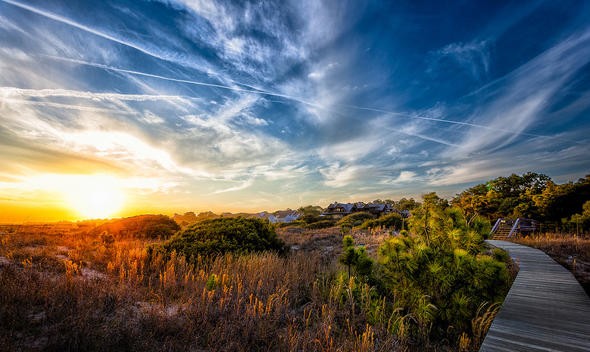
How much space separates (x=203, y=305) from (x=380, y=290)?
351cm

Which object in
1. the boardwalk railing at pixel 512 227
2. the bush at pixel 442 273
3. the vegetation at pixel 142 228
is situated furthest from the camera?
the boardwalk railing at pixel 512 227

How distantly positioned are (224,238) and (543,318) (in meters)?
8.01

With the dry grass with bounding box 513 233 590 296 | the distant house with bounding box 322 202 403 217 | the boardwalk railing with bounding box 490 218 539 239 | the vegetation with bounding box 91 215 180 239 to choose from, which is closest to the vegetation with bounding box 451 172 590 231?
the boardwalk railing with bounding box 490 218 539 239

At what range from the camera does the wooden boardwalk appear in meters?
2.78

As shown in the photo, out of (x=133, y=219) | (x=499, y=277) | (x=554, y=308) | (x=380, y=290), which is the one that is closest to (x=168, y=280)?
(x=380, y=290)

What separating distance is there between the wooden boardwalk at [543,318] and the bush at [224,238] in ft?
21.6

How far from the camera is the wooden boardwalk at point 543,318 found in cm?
278

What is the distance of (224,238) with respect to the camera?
29.2ft

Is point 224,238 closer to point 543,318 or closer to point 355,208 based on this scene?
point 543,318

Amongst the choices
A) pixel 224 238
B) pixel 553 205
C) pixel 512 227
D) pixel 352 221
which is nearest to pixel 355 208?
pixel 352 221

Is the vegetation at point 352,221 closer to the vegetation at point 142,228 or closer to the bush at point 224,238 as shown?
the bush at point 224,238

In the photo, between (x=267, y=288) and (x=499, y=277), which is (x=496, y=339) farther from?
(x=267, y=288)

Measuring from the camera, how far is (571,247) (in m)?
9.50

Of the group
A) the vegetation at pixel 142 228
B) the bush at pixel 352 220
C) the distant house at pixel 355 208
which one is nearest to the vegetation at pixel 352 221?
the bush at pixel 352 220
